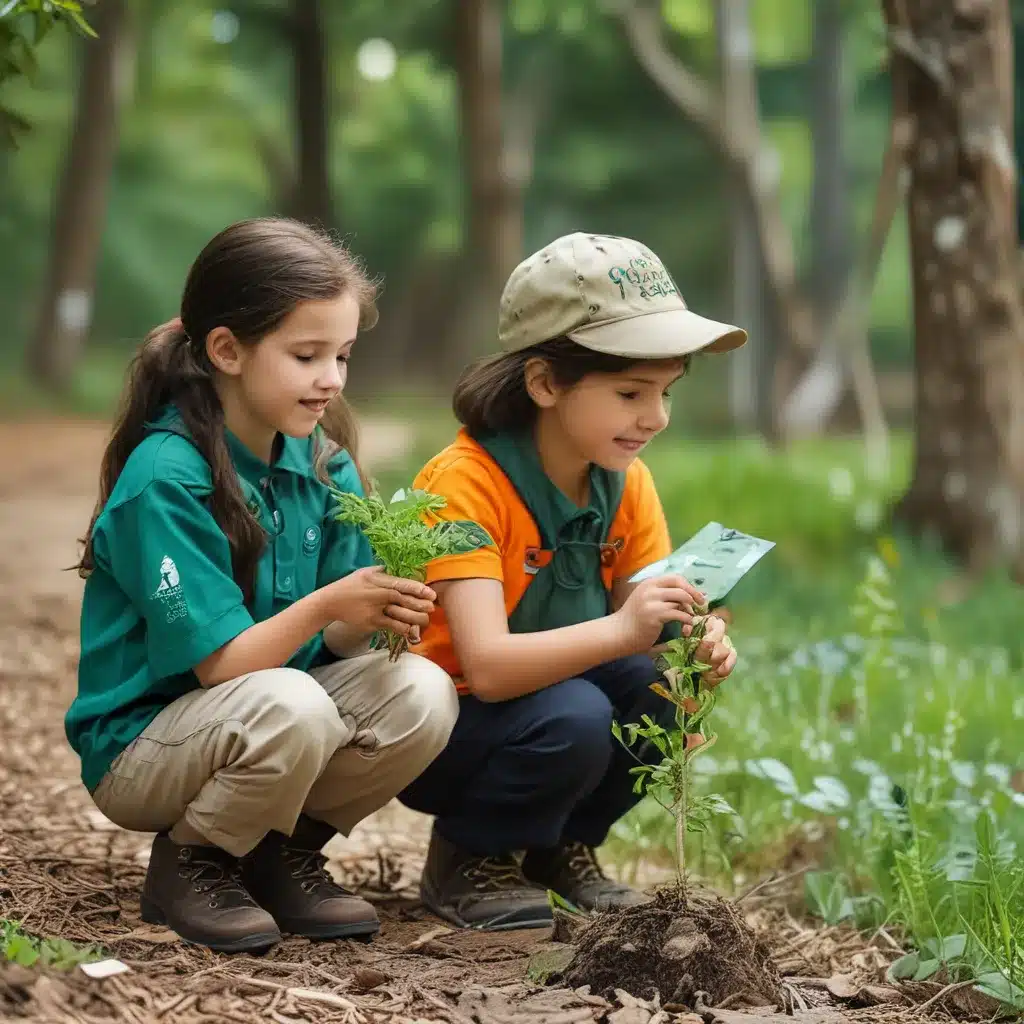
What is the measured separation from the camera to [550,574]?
9.61ft

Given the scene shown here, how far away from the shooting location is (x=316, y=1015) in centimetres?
228

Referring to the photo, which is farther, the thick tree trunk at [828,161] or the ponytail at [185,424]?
the thick tree trunk at [828,161]

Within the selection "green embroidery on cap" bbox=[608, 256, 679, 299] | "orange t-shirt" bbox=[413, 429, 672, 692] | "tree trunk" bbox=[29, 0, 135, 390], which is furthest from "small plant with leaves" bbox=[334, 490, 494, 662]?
"tree trunk" bbox=[29, 0, 135, 390]

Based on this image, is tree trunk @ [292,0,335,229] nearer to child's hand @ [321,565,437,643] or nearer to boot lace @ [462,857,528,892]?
boot lace @ [462,857,528,892]

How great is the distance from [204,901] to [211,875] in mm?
68

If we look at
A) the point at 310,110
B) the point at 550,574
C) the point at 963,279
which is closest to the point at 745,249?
the point at 310,110

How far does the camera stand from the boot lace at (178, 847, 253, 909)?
2631 millimetres

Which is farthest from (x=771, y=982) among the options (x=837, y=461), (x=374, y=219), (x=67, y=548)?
(x=374, y=219)

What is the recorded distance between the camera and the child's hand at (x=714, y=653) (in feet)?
8.11

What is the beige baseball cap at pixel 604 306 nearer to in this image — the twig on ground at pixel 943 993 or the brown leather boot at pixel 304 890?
the brown leather boot at pixel 304 890

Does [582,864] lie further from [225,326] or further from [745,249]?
[745,249]

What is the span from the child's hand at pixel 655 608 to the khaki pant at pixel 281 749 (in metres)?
0.37

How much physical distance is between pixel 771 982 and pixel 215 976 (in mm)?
911

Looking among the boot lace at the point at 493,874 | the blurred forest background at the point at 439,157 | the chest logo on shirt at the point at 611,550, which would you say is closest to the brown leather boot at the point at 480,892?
the boot lace at the point at 493,874
